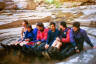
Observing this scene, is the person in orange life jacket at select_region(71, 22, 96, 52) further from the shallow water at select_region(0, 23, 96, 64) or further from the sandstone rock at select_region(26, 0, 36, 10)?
the sandstone rock at select_region(26, 0, 36, 10)

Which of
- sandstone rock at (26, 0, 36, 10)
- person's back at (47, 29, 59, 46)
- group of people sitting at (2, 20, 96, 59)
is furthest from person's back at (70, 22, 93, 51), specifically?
sandstone rock at (26, 0, 36, 10)

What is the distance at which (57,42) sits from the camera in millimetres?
3211

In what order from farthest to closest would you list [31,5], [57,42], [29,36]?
[31,5]
[29,36]
[57,42]

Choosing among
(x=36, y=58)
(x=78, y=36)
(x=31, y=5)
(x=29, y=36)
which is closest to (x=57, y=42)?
(x=78, y=36)

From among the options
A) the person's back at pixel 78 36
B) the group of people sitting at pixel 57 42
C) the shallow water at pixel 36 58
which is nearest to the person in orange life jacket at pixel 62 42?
the group of people sitting at pixel 57 42

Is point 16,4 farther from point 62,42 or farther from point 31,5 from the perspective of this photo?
point 62,42

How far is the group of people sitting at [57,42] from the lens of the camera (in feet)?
10.4

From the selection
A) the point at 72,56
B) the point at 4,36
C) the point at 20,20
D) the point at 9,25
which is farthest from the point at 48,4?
the point at 72,56

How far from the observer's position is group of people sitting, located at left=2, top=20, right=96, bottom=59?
10.4 ft

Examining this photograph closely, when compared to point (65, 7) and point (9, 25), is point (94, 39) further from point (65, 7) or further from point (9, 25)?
point (9, 25)

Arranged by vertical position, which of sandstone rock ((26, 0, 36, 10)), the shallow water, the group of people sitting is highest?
sandstone rock ((26, 0, 36, 10))

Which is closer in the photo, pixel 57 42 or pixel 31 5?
pixel 57 42

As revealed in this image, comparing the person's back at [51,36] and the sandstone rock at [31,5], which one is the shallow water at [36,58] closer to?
the person's back at [51,36]

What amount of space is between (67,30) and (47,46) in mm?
567
